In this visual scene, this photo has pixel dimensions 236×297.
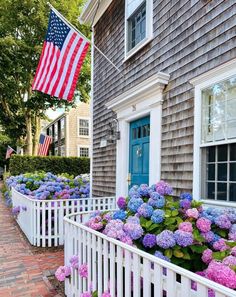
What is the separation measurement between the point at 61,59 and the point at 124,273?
4.22m

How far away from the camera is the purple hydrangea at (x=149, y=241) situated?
7.21 feet

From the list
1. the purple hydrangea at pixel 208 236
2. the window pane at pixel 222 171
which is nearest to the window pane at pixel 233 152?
the window pane at pixel 222 171

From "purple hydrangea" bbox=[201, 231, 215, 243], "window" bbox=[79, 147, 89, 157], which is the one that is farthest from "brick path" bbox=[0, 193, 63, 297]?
"window" bbox=[79, 147, 89, 157]

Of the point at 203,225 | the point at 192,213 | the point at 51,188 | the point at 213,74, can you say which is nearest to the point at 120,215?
the point at 192,213

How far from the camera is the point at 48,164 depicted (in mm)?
17938

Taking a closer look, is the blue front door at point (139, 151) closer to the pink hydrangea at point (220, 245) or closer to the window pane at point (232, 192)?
the window pane at point (232, 192)

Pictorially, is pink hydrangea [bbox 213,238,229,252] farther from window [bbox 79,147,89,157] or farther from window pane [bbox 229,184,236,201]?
window [bbox 79,147,89,157]

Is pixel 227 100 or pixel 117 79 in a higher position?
pixel 117 79

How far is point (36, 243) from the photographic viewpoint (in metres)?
5.09

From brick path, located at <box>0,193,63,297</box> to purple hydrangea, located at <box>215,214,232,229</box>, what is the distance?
1939 mm

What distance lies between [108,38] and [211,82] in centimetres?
389

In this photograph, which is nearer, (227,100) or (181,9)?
(227,100)

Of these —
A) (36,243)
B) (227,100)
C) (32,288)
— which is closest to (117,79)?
(227,100)

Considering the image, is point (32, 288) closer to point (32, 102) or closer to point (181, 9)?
point (181, 9)
